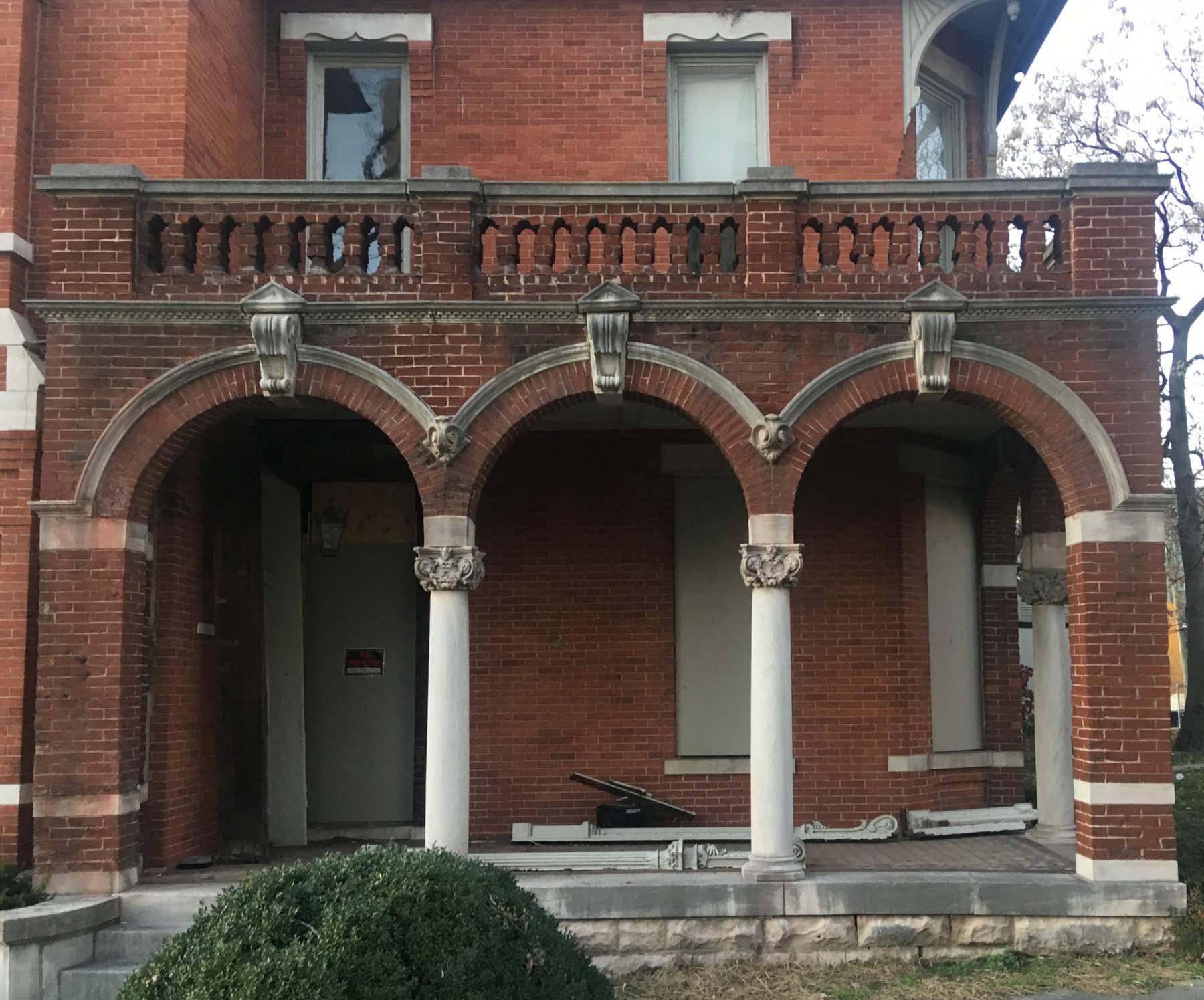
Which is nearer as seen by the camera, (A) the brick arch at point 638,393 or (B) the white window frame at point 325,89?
(A) the brick arch at point 638,393

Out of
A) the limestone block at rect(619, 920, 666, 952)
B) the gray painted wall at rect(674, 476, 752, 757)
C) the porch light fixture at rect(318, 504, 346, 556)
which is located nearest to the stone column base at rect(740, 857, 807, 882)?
the limestone block at rect(619, 920, 666, 952)

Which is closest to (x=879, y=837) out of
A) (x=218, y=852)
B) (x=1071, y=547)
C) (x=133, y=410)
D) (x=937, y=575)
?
(x=937, y=575)

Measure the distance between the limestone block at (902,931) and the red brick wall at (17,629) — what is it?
6.27 m

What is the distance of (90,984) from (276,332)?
4663mm

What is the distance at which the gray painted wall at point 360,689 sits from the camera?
11.4m

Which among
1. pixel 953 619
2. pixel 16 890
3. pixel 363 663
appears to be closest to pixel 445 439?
pixel 363 663

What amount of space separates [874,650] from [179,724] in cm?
612

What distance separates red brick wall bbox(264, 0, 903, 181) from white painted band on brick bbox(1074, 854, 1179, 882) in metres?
6.79

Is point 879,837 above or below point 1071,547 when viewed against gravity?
below

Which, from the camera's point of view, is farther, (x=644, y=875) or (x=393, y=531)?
(x=393, y=531)

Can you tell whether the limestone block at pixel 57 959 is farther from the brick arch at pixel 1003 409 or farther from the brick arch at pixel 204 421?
the brick arch at pixel 1003 409

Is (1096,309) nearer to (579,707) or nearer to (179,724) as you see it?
(579,707)

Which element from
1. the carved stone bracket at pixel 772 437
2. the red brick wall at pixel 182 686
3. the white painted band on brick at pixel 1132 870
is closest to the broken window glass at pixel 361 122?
the red brick wall at pixel 182 686

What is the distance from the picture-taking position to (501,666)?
36.3 feet
